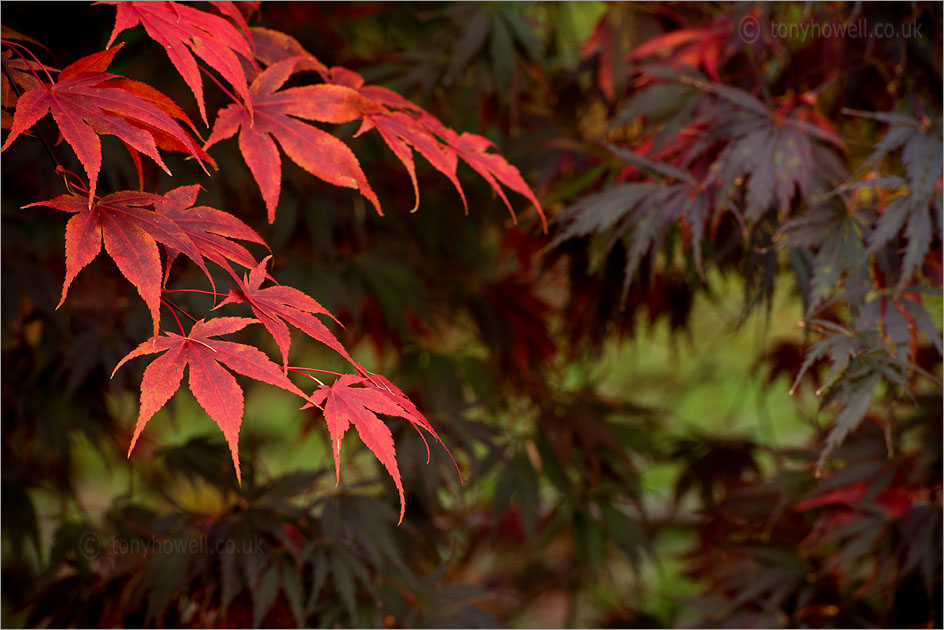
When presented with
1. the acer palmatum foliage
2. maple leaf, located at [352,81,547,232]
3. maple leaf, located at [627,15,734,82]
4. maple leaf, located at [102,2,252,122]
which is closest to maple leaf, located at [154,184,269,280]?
the acer palmatum foliage

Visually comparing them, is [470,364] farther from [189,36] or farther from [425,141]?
[189,36]

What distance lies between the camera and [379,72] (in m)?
1.61

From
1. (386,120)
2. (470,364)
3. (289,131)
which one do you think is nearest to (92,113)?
(289,131)

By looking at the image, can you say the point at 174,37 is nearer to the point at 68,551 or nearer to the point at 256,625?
the point at 256,625

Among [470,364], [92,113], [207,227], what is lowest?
[470,364]

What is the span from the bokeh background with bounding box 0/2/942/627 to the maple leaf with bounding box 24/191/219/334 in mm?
529

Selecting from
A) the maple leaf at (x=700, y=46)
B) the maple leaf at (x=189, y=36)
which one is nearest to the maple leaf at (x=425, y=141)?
the maple leaf at (x=189, y=36)

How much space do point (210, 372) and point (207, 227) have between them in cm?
18

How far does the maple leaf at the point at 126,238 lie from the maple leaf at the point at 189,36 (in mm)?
146

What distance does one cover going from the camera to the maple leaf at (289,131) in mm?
975

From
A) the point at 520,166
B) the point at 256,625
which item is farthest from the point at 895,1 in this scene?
the point at 256,625

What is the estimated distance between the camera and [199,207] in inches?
35.1

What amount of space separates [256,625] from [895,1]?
150cm

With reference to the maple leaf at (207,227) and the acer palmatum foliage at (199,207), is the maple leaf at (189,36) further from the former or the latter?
the maple leaf at (207,227)
